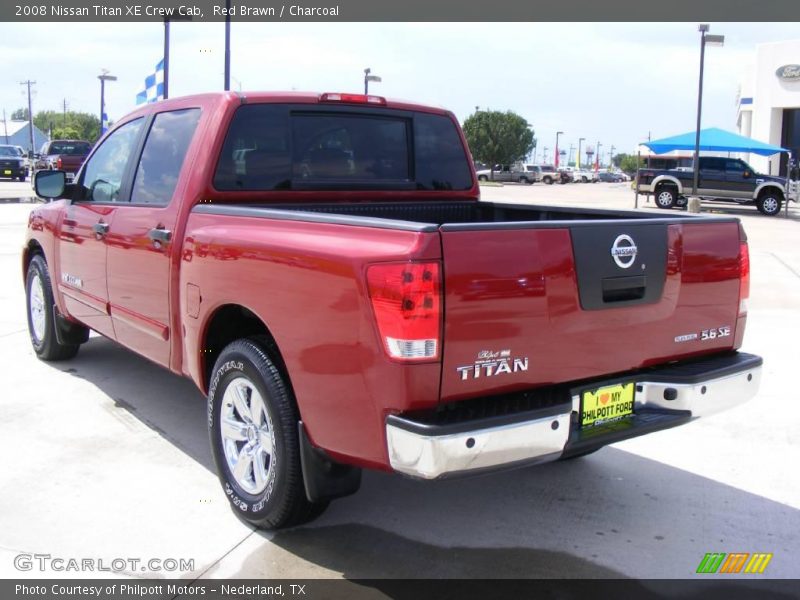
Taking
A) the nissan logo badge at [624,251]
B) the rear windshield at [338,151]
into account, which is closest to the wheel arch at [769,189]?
the rear windshield at [338,151]

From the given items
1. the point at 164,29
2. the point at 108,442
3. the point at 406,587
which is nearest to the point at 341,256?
the point at 406,587

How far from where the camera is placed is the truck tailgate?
286 cm

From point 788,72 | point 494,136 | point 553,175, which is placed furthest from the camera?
point 494,136

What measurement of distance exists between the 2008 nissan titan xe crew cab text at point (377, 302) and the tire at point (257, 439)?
0.01 m

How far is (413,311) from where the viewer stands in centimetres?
276

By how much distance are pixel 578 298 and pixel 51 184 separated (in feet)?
12.7

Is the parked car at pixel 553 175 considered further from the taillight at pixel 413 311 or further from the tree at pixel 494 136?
the taillight at pixel 413 311

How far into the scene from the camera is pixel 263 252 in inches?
134

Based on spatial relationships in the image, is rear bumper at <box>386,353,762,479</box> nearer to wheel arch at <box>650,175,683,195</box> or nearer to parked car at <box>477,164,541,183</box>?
wheel arch at <box>650,175,683,195</box>

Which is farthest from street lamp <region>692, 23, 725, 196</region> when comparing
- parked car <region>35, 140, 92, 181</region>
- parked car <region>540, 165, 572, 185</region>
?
parked car <region>540, 165, 572, 185</region>

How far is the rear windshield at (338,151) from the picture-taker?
4289mm

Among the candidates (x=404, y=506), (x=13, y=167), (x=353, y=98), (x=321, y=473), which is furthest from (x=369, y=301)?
(x=13, y=167)

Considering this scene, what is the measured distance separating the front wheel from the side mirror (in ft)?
83.8

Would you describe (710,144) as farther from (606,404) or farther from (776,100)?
(606,404)
